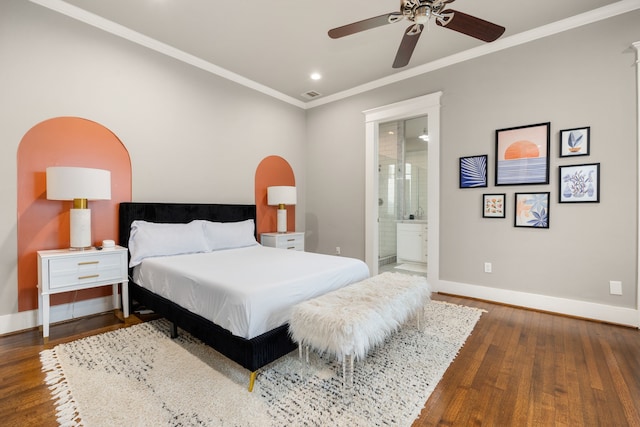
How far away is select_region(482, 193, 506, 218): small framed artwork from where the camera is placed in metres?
3.37

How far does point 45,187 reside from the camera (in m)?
2.73

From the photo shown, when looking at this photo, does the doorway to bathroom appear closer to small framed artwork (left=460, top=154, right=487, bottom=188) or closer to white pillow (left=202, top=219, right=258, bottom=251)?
small framed artwork (left=460, top=154, right=487, bottom=188)

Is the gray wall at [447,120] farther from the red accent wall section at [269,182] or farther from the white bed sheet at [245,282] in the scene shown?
the white bed sheet at [245,282]

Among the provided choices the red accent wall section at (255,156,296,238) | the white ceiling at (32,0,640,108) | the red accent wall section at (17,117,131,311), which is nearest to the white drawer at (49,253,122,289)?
the red accent wall section at (17,117,131,311)

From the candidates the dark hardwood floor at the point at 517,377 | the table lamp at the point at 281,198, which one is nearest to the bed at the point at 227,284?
the dark hardwood floor at the point at 517,377

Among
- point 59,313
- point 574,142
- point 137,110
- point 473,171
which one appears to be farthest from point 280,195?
point 574,142

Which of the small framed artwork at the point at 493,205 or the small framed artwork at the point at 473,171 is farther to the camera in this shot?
the small framed artwork at the point at 473,171

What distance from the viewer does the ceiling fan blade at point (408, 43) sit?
215 centimetres

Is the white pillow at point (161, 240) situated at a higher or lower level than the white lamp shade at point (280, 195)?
lower

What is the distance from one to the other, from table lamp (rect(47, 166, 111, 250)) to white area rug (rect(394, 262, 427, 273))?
466 cm

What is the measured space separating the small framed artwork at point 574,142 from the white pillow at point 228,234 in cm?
374

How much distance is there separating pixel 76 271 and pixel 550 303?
467 centimetres

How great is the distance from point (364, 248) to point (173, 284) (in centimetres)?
294

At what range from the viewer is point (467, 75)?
3590 millimetres
